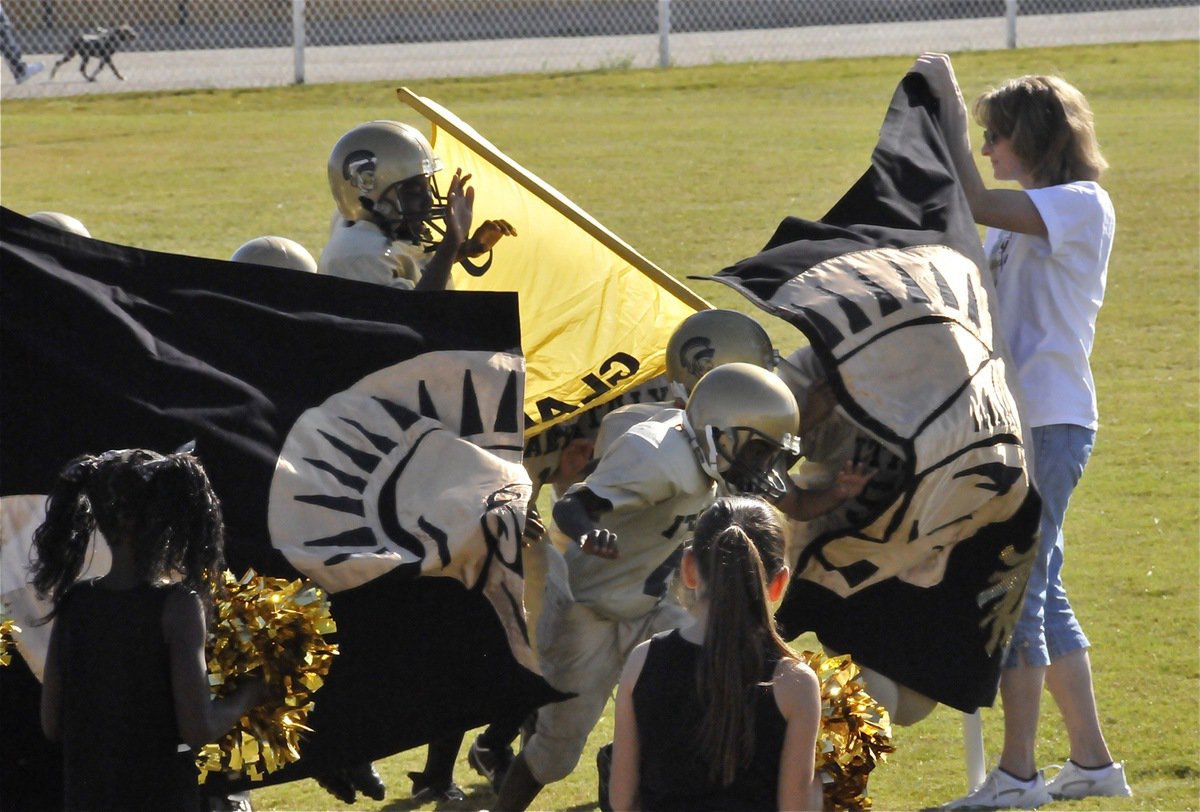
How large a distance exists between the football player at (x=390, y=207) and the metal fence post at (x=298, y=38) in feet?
50.3

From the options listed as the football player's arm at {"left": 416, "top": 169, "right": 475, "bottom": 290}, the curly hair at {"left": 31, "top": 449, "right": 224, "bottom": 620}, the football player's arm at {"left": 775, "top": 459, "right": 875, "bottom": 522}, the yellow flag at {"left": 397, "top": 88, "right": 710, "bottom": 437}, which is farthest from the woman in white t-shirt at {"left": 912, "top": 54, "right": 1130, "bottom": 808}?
the curly hair at {"left": 31, "top": 449, "right": 224, "bottom": 620}

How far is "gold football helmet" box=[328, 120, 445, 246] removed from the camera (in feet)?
19.8

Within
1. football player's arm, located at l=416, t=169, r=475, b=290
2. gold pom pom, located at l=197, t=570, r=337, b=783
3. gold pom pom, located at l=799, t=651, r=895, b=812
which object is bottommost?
gold pom pom, located at l=799, t=651, r=895, b=812

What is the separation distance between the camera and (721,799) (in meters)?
3.56

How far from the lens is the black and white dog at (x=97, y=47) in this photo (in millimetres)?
20906

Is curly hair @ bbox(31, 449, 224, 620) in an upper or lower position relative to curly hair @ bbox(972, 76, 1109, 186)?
lower

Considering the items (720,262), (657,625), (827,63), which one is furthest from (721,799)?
(827,63)

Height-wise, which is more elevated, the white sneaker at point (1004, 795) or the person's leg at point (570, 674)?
the person's leg at point (570, 674)

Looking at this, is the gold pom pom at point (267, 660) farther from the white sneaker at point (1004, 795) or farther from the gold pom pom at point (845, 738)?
the white sneaker at point (1004, 795)

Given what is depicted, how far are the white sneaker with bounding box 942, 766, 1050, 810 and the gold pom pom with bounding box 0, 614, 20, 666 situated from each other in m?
2.85

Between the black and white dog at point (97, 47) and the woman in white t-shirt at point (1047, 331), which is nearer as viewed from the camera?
the woman in white t-shirt at point (1047, 331)

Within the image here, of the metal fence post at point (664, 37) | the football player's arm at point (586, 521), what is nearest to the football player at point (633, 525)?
the football player's arm at point (586, 521)

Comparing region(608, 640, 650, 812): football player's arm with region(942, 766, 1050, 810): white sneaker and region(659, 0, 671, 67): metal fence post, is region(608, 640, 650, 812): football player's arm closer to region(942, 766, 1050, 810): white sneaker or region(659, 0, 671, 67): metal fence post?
region(942, 766, 1050, 810): white sneaker

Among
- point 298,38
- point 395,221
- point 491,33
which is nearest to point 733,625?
point 395,221
